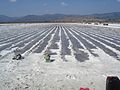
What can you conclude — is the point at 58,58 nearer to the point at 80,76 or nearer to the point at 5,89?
the point at 80,76

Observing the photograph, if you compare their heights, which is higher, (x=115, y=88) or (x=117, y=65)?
(x=115, y=88)

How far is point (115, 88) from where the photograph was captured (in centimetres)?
472

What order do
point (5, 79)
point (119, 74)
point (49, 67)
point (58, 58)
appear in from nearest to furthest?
1. point (5, 79)
2. point (119, 74)
3. point (49, 67)
4. point (58, 58)

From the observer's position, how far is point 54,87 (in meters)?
7.16

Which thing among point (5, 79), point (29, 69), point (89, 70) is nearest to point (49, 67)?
point (29, 69)

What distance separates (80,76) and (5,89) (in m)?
2.80

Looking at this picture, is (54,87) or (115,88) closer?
(115,88)

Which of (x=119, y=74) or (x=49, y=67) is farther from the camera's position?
(x=49, y=67)

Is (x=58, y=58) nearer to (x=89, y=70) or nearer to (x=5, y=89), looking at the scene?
(x=89, y=70)

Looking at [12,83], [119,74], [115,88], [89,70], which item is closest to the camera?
[115,88]

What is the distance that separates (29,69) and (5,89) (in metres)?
2.69

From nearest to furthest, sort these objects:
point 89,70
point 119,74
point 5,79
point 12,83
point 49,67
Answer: point 12,83
point 5,79
point 119,74
point 89,70
point 49,67

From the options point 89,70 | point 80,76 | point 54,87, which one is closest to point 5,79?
point 54,87

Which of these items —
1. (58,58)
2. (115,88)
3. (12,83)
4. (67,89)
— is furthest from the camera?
(58,58)
